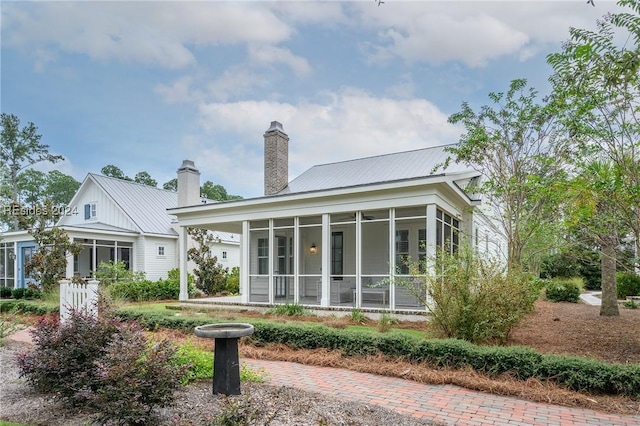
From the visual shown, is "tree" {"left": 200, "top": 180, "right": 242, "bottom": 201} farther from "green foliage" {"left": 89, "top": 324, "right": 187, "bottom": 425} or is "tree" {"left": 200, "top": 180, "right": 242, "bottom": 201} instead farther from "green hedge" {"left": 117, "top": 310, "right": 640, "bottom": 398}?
"green foliage" {"left": 89, "top": 324, "right": 187, "bottom": 425}

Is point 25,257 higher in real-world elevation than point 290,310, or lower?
higher

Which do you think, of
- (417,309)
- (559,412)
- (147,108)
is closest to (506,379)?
(559,412)

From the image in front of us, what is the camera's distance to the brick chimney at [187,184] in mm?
22078

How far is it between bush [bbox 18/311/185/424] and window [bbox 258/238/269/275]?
34.8 feet

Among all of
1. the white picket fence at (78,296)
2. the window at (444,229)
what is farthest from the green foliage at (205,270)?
the window at (444,229)

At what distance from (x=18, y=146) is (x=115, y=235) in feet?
86.3

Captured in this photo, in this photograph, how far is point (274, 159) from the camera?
1864cm

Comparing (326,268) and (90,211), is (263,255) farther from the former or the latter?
(90,211)

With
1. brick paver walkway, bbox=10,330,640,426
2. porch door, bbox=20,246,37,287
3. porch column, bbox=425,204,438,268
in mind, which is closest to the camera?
brick paver walkway, bbox=10,330,640,426

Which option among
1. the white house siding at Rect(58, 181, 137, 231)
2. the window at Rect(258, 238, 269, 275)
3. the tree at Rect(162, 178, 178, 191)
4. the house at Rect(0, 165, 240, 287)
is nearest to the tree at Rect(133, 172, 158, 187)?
the tree at Rect(162, 178, 178, 191)

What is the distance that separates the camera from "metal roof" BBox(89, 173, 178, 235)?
22.6 metres

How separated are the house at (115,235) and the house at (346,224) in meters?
6.32

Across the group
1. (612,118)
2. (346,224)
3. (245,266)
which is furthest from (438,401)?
(245,266)

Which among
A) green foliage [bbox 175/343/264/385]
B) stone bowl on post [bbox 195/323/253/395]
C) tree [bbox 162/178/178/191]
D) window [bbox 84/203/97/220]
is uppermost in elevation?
tree [bbox 162/178/178/191]
